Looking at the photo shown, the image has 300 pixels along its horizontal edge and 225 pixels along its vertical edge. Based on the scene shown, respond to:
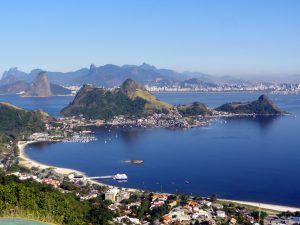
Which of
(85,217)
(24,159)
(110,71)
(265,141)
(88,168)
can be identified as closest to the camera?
(85,217)

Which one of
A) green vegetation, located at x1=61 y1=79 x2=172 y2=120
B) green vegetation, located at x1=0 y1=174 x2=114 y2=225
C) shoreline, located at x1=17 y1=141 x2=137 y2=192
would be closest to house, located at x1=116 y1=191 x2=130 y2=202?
shoreline, located at x1=17 y1=141 x2=137 y2=192

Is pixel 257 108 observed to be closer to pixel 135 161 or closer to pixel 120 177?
pixel 135 161

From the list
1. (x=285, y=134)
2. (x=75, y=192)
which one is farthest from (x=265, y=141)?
(x=75, y=192)

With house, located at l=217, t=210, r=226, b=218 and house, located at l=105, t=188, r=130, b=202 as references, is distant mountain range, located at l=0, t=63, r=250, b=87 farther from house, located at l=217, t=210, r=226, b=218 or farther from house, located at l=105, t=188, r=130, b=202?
house, located at l=217, t=210, r=226, b=218

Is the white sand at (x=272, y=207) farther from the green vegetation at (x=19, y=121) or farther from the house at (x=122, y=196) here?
the green vegetation at (x=19, y=121)

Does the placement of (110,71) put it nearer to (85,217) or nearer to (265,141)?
(265,141)

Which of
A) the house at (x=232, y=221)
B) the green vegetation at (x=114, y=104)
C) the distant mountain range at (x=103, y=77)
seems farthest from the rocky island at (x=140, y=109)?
the distant mountain range at (x=103, y=77)

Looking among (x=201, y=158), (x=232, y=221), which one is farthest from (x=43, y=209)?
(x=201, y=158)
